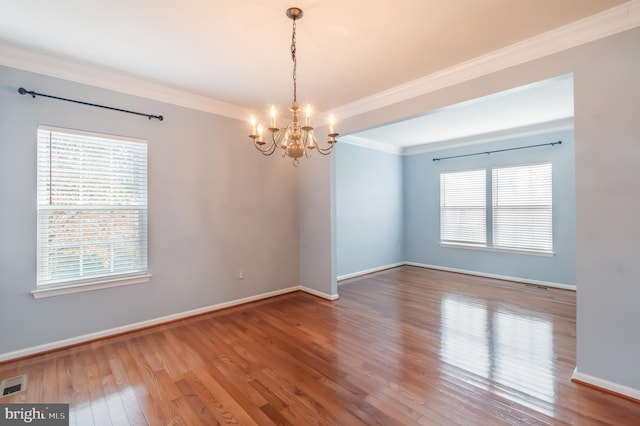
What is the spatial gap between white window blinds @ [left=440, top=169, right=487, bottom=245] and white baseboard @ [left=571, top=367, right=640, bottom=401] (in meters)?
3.89

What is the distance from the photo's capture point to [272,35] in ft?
7.98

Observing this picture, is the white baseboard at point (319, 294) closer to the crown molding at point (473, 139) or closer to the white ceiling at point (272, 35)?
the crown molding at point (473, 139)

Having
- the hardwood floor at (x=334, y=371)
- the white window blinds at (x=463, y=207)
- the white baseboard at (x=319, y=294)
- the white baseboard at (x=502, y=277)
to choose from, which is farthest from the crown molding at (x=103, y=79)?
the white baseboard at (x=502, y=277)

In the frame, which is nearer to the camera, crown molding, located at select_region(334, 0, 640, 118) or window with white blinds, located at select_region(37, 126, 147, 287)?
crown molding, located at select_region(334, 0, 640, 118)

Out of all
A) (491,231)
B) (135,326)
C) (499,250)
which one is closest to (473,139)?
(491,231)

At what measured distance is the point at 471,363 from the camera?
2.58m

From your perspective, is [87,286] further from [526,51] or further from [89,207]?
[526,51]

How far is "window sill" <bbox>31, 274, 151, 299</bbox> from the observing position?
2752 mm

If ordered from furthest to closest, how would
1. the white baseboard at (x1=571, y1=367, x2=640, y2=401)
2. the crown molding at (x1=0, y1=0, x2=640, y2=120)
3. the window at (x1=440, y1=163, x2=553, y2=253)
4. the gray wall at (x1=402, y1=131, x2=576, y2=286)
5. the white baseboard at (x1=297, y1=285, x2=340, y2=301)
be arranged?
the window at (x1=440, y1=163, x2=553, y2=253) → the gray wall at (x1=402, y1=131, x2=576, y2=286) → the white baseboard at (x1=297, y1=285, x2=340, y2=301) → the crown molding at (x1=0, y1=0, x2=640, y2=120) → the white baseboard at (x1=571, y1=367, x2=640, y2=401)

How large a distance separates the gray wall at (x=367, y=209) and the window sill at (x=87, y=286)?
338 centimetres

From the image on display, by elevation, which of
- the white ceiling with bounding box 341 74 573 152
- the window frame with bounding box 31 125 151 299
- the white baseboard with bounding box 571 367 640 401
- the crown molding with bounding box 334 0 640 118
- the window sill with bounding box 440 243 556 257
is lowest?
the white baseboard with bounding box 571 367 640 401

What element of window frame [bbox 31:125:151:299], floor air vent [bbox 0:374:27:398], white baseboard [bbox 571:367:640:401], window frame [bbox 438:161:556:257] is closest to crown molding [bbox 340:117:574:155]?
window frame [bbox 438:161:556:257]

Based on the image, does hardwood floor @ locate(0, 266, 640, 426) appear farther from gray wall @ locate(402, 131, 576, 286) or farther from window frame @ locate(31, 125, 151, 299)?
gray wall @ locate(402, 131, 576, 286)

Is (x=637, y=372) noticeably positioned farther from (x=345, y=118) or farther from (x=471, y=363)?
(x=345, y=118)
